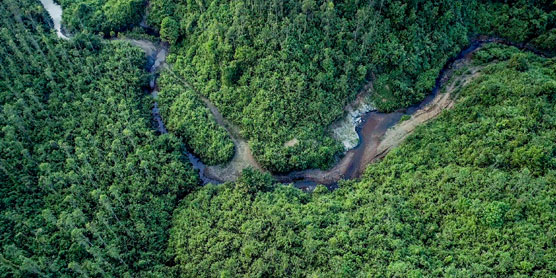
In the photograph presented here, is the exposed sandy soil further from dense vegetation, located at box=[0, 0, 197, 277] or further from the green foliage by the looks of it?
the green foliage

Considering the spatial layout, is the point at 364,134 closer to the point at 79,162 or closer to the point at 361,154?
the point at 361,154

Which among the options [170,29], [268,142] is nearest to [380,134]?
[268,142]

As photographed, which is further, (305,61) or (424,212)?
(305,61)

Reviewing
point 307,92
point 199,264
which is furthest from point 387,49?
point 199,264

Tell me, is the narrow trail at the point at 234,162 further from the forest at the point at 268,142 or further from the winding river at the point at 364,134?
the forest at the point at 268,142

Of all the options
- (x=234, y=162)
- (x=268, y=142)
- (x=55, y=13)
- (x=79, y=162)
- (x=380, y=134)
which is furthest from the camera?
(x=55, y=13)

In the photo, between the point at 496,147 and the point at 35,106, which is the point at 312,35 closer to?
the point at 496,147

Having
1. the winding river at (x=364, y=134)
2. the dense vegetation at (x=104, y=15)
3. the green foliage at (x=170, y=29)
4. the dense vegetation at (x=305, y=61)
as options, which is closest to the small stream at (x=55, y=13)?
Result: the dense vegetation at (x=104, y=15)

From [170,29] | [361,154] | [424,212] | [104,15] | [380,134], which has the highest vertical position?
[104,15]
